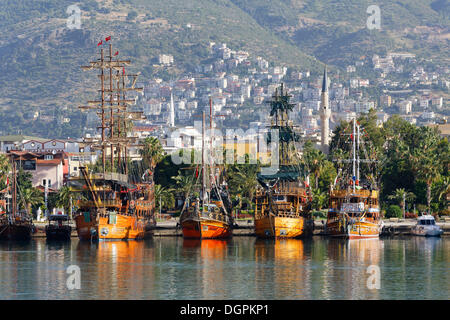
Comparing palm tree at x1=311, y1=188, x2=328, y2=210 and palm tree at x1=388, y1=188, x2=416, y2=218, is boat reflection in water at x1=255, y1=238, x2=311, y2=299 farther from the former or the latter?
palm tree at x1=388, y1=188, x2=416, y2=218

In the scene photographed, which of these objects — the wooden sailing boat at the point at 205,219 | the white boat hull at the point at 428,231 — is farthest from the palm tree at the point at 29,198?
the white boat hull at the point at 428,231

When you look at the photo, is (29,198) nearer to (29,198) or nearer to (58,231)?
(29,198)

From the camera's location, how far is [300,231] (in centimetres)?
11131

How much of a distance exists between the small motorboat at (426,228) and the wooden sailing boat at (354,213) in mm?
5305

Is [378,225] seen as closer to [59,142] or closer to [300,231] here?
[300,231]

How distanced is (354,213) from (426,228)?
35.0ft

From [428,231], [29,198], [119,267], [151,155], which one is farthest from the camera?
[151,155]

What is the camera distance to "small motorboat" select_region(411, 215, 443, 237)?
114 m

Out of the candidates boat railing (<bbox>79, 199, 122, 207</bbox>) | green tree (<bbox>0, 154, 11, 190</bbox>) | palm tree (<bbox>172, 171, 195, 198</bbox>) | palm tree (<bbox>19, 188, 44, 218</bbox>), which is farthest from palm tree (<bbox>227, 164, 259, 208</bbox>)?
green tree (<bbox>0, 154, 11, 190</bbox>)

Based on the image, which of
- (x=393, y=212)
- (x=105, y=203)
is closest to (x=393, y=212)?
(x=393, y=212)

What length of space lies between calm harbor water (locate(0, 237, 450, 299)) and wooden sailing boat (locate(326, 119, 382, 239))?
1868mm

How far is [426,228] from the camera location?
114 meters
